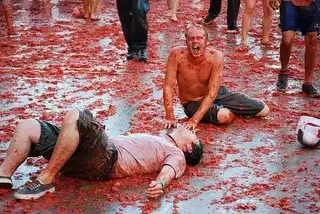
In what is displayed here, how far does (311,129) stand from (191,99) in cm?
136

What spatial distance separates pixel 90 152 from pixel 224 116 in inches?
82.3

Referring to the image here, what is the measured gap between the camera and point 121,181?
518 centimetres

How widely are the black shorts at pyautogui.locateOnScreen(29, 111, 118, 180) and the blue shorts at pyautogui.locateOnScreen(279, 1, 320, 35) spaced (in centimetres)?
350

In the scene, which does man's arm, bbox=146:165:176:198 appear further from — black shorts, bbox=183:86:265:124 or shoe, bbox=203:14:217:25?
shoe, bbox=203:14:217:25

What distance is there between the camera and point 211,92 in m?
6.39

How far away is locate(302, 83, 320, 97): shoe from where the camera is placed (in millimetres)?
7867

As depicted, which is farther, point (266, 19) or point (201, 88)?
point (266, 19)

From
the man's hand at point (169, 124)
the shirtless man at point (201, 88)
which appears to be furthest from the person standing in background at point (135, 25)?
the man's hand at point (169, 124)

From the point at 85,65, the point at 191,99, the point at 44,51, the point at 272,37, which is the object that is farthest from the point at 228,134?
the point at 272,37

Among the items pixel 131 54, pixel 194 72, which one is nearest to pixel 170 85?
pixel 194 72

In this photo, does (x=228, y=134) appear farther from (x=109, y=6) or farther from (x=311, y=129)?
(x=109, y=6)

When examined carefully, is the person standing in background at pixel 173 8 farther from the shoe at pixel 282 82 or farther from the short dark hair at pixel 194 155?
the short dark hair at pixel 194 155

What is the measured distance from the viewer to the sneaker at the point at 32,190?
4746mm

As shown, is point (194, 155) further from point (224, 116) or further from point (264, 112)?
point (264, 112)
